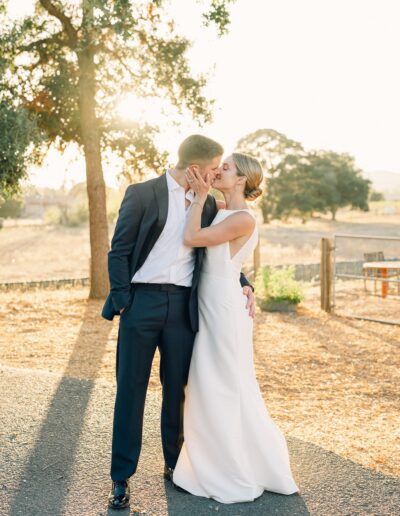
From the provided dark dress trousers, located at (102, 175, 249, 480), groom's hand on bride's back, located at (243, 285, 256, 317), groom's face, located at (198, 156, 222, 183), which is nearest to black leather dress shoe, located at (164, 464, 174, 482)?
dark dress trousers, located at (102, 175, 249, 480)

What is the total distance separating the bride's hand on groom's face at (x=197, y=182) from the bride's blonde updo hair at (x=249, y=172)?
36 cm

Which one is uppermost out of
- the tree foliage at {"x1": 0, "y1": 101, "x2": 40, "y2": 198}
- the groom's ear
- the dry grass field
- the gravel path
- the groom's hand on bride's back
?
the tree foliage at {"x1": 0, "y1": 101, "x2": 40, "y2": 198}

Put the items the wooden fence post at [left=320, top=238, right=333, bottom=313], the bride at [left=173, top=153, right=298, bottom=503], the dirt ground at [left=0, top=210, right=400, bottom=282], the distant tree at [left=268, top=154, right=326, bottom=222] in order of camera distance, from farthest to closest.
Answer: the distant tree at [left=268, top=154, right=326, bottom=222] < the dirt ground at [left=0, top=210, right=400, bottom=282] < the wooden fence post at [left=320, top=238, right=333, bottom=313] < the bride at [left=173, top=153, right=298, bottom=503]

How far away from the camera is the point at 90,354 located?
9242mm

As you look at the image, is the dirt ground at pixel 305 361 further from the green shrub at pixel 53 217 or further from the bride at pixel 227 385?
the green shrub at pixel 53 217

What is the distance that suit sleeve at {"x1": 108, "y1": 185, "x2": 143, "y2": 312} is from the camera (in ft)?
13.3

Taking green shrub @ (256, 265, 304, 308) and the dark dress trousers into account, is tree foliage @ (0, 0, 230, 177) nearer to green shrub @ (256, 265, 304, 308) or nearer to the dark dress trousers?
green shrub @ (256, 265, 304, 308)

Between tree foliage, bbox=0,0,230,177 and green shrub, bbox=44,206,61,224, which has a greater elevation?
tree foliage, bbox=0,0,230,177

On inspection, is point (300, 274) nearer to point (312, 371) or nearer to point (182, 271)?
point (312, 371)

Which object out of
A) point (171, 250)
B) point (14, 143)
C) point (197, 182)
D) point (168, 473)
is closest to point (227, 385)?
point (168, 473)

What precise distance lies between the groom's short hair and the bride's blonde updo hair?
33 cm

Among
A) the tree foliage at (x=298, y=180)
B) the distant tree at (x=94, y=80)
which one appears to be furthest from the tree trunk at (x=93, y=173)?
the tree foliage at (x=298, y=180)

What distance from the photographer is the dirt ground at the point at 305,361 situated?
5980mm

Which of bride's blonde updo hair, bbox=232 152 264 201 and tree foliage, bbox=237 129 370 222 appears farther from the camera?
tree foliage, bbox=237 129 370 222
